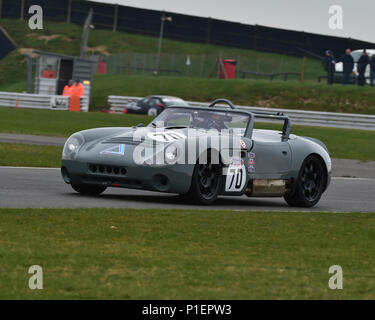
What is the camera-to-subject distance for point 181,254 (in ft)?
25.0

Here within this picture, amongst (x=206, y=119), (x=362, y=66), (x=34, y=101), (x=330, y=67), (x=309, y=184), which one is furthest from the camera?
(x=330, y=67)

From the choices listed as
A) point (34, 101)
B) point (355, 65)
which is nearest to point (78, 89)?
point (34, 101)

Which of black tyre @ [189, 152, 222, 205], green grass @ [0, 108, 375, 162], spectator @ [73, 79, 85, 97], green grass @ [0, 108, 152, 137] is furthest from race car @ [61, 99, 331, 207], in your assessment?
spectator @ [73, 79, 85, 97]

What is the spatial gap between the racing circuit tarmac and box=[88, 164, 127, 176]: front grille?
0.31 metres

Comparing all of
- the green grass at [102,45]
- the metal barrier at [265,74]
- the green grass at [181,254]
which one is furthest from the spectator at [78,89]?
the green grass at [181,254]

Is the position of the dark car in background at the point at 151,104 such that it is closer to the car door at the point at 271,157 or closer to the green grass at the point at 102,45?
the green grass at the point at 102,45

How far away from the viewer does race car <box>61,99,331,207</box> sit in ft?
36.7

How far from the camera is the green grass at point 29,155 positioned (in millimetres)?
16734

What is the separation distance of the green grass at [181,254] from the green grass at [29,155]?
6.65 m

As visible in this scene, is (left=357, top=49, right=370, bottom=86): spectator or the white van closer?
(left=357, top=49, right=370, bottom=86): spectator

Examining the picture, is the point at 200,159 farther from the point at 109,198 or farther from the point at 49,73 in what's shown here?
the point at 49,73

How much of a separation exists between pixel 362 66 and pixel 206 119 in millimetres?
33531

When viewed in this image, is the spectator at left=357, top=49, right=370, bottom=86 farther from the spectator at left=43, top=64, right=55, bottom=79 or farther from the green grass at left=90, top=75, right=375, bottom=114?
the spectator at left=43, top=64, right=55, bottom=79
